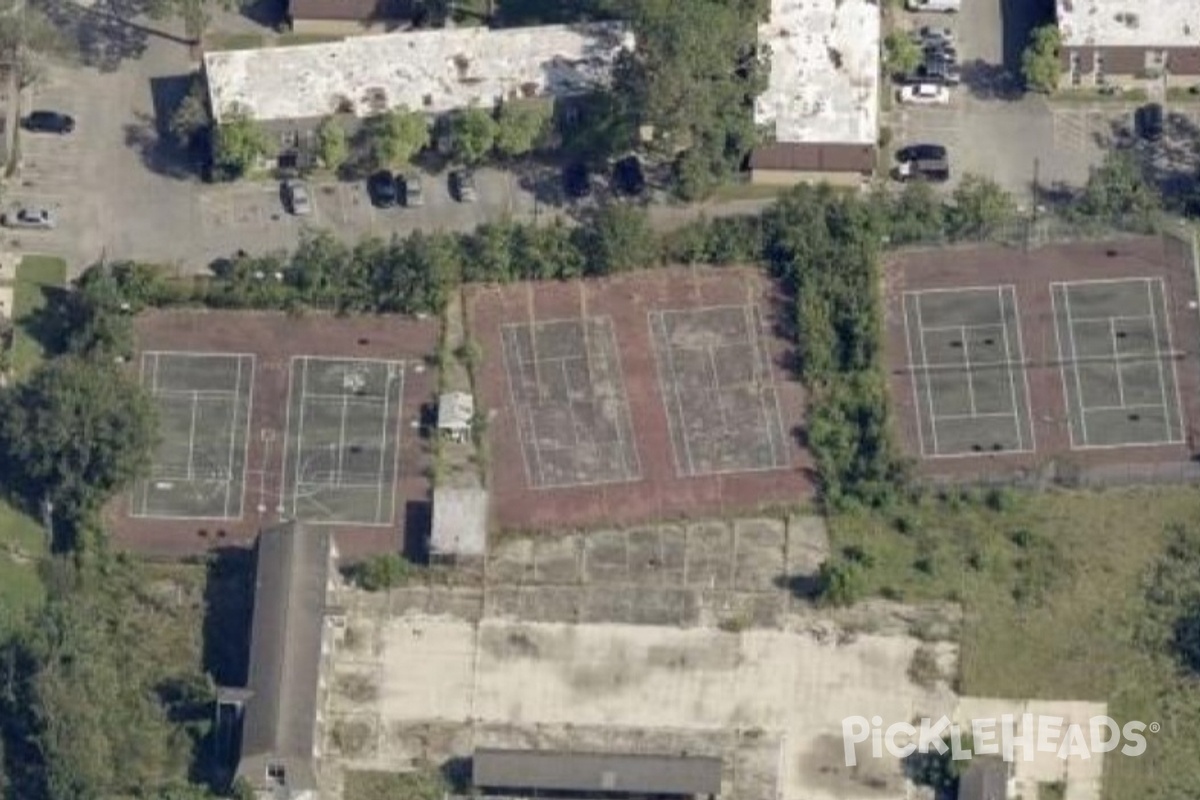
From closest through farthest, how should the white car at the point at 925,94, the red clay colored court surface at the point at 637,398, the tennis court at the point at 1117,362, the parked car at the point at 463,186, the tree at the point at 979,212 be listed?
the red clay colored court surface at the point at 637,398, the tennis court at the point at 1117,362, the tree at the point at 979,212, the parked car at the point at 463,186, the white car at the point at 925,94

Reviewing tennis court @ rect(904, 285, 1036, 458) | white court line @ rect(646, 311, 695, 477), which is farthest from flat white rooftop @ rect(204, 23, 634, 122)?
tennis court @ rect(904, 285, 1036, 458)

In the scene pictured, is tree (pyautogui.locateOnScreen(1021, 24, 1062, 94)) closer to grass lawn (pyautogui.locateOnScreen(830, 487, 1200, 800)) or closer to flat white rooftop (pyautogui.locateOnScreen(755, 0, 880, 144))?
flat white rooftop (pyautogui.locateOnScreen(755, 0, 880, 144))

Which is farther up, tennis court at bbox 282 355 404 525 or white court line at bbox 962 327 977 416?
white court line at bbox 962 327 977 416

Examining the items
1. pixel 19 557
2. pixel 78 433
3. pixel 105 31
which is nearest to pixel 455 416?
pixel 78 433

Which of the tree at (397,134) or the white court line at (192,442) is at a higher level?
the tree at (397,134)

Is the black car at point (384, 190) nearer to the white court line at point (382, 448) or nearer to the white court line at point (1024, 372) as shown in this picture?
the white court line at point (382, 448)

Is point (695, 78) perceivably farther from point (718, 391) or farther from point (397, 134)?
point (718, 391)

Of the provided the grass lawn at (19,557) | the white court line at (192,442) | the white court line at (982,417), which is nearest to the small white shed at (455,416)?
the white court line at (192,442)
